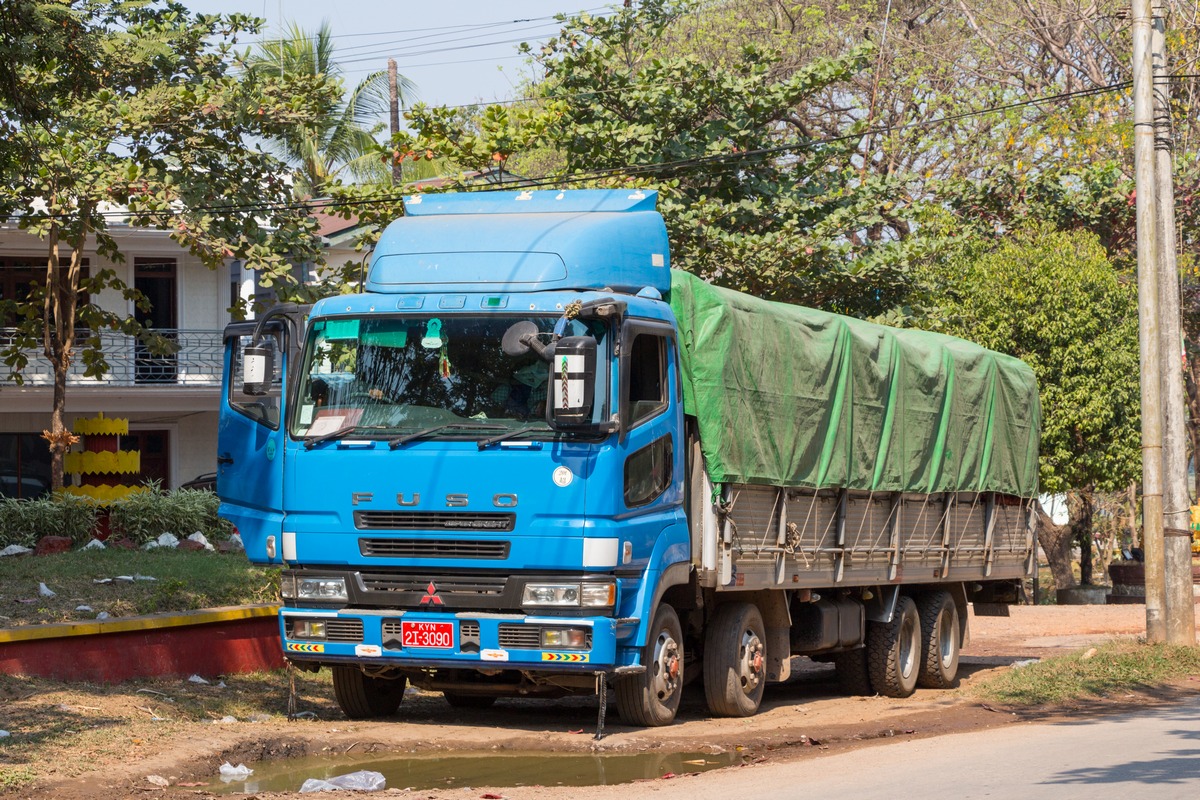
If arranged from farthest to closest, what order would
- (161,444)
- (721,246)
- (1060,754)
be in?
(161,444) < (721,246) < (1060,754)

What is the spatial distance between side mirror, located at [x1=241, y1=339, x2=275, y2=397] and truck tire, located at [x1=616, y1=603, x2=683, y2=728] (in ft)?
10.5

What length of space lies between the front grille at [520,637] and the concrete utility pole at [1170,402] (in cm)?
889

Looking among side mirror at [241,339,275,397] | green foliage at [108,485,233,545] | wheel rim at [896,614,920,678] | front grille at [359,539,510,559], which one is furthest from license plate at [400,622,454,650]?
green foliage at [108,485,233,545]

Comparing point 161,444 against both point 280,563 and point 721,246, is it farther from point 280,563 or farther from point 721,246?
point 280,563

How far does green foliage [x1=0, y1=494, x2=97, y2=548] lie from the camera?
1780cm

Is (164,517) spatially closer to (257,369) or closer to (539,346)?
(257,369)

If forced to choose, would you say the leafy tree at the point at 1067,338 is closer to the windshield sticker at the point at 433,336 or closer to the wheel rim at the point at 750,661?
the wheel rim at the point at 750,661

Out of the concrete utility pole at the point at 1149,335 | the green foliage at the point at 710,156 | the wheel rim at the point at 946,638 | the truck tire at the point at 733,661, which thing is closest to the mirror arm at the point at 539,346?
the truck tire at the point at 733,661

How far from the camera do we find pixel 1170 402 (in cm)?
1614

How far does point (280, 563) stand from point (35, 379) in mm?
19799

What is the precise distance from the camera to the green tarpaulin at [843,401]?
1076 centimetres

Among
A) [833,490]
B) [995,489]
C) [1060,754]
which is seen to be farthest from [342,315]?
[995,489]

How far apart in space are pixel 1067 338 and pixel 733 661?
16.7 meters

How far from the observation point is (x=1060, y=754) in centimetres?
946
